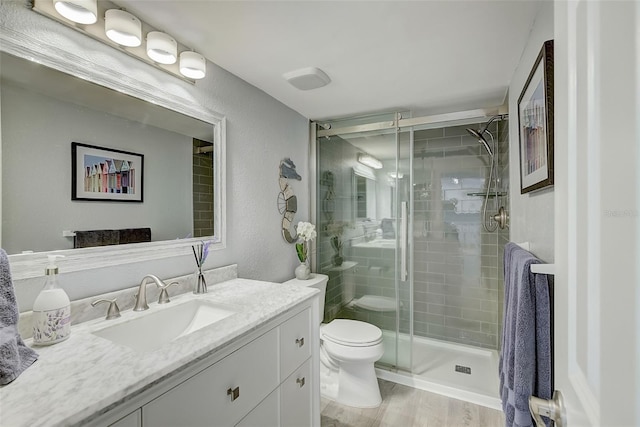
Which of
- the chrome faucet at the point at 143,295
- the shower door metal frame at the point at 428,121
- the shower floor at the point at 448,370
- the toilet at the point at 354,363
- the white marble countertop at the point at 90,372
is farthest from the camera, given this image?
the shower door metal frame at the point at 428,121

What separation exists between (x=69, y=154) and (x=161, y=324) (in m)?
0.78

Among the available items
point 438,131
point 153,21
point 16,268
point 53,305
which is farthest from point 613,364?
point 438,131

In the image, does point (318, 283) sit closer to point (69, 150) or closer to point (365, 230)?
point (365, 230)

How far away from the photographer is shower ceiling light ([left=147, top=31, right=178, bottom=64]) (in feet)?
4.46

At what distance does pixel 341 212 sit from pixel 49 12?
225 cm

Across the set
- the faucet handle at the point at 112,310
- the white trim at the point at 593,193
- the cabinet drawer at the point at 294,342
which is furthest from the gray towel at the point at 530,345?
the faucet handle at the point at 112,310

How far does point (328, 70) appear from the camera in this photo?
1.85 metres

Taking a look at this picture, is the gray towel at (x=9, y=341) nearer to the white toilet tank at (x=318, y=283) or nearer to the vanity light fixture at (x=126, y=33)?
the vanity light fixture at (x=126, y=33)

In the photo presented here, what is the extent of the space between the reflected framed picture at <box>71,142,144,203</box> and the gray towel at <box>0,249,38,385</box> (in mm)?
410

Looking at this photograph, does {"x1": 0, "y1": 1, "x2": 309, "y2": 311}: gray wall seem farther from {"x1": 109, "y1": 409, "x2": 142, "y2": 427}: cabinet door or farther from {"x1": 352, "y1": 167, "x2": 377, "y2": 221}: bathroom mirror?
{"x1": 109, "y1": 409, "x2": 142, "y2": 427}: cabinet door

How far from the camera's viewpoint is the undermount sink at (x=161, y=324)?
1136mm

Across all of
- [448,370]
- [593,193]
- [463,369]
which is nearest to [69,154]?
[593,193]

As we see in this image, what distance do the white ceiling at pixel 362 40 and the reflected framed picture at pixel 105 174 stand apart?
25.8 inches

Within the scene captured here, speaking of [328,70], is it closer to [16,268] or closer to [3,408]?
[16,268]
